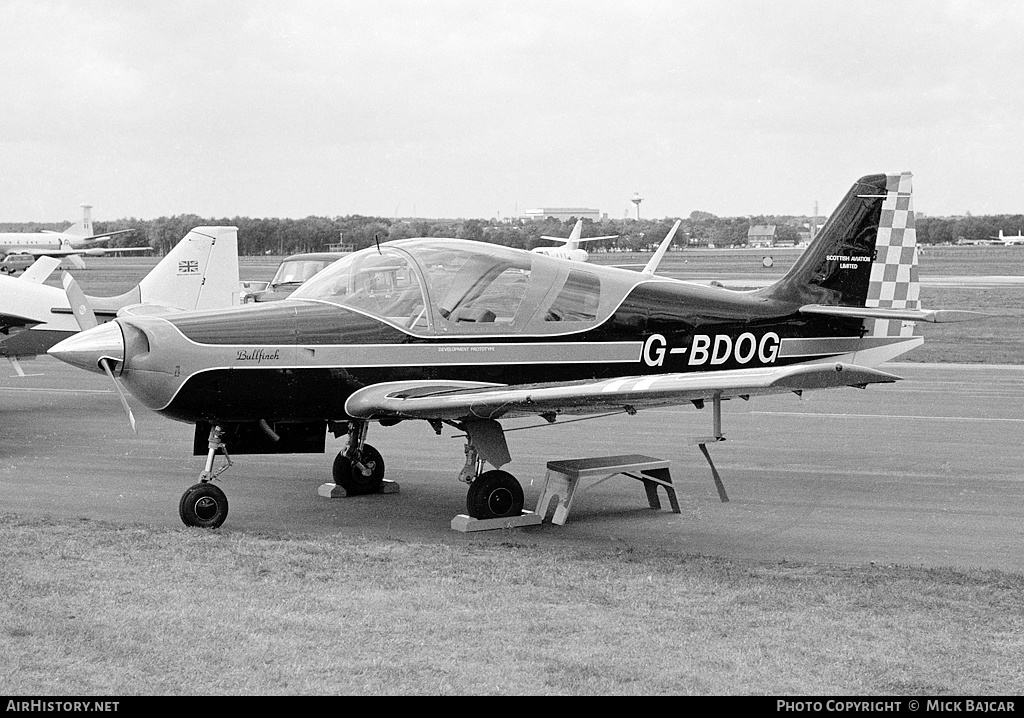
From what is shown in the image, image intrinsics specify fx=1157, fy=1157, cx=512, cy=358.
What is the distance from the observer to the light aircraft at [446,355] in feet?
29.5

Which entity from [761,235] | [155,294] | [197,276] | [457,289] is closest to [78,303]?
[457,289]

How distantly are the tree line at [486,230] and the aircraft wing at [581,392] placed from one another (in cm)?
160

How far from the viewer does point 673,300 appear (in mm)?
10758

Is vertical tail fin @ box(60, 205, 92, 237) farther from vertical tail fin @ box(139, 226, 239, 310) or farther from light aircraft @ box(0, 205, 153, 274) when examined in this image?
vertical tail fin @ box(139, 226, 239, 310)

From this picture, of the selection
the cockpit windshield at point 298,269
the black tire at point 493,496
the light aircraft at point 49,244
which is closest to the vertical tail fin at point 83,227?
the light aircraft at point 49,244

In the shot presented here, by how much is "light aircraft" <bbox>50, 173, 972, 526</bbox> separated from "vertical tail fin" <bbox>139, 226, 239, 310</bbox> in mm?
8072

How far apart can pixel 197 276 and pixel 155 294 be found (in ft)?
2.30

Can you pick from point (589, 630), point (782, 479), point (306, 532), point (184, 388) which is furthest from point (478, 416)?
point (782, 479)

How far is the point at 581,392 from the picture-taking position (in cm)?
877

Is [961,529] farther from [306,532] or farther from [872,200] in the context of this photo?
[306,532]

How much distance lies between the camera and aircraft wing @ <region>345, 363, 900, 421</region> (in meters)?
7.96

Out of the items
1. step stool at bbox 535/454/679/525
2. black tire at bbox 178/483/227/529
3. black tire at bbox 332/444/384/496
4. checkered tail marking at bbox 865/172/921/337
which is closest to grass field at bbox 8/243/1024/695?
black tire at bbox 178/483/227/529
